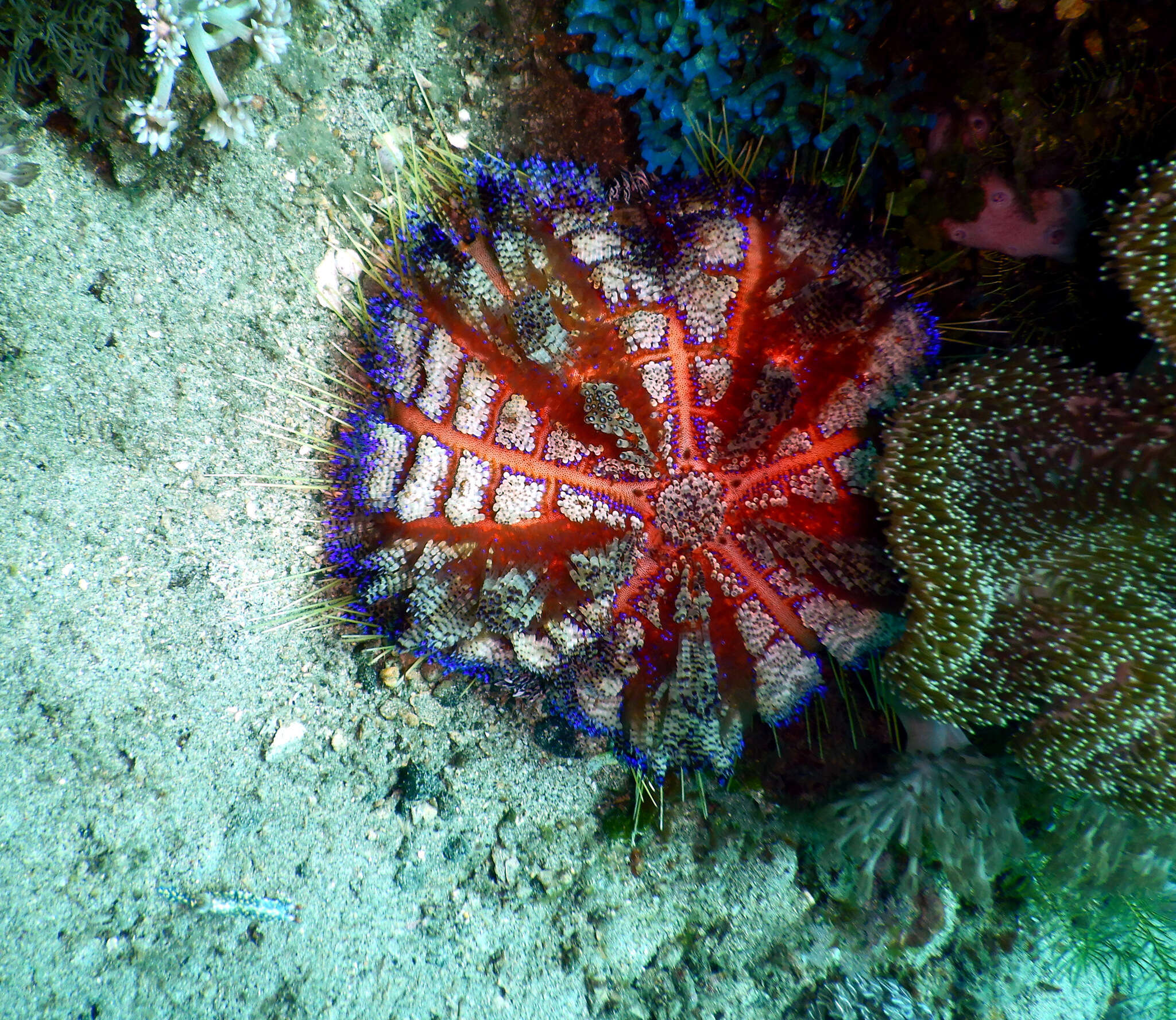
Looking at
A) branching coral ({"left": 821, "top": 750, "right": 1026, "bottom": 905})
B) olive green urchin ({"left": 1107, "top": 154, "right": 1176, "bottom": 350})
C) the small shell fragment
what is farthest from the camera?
the small shell fragment

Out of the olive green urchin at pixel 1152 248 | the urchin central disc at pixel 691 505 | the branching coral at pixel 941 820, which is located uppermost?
the olive green urchin at pixel 1152 248

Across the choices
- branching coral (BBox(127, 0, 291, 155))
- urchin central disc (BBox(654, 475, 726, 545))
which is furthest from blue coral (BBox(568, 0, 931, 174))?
urchin central disc (BBox(654, 475, 726, 545))

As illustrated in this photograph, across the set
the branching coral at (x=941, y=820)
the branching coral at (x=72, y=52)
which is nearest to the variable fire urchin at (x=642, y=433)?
the branching coral at (x=941, y=820)

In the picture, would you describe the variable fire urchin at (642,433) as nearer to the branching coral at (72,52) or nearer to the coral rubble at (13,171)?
the branching coral at (72,52)

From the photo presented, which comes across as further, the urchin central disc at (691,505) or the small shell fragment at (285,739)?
the small shell fragment at (285,739)

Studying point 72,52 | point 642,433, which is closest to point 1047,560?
point 642,433

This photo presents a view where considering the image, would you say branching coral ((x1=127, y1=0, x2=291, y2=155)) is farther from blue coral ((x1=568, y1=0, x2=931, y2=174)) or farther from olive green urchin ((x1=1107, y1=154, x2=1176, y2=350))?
olive green urchin ((x1=1107, y1=154, x2=1176, y2=350))

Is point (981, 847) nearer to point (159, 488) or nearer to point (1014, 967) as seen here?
point (1014, 967)
